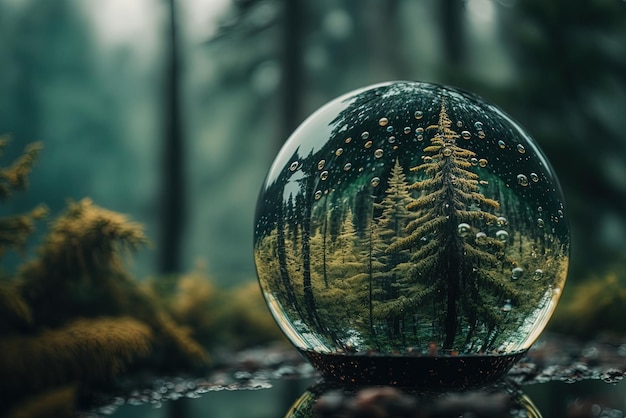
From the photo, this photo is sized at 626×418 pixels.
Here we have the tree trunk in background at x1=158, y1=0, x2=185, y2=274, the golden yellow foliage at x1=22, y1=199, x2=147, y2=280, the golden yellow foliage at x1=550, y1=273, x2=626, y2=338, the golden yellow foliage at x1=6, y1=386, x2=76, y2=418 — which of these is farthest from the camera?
the tree trunk in background at x1=158, y1=0, x2=185, y2=274

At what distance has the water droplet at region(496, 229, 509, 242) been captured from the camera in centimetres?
331

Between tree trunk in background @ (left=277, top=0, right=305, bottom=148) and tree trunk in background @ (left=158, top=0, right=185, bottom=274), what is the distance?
64.5 inches

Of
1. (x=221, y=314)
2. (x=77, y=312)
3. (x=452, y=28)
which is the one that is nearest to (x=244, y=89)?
(x=452, y=28)

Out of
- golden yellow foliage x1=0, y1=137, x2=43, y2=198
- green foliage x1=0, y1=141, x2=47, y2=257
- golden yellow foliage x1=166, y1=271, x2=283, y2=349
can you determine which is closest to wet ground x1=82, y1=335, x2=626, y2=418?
golden yellow foliage x1=166, y1=271, x2=283, y2=349

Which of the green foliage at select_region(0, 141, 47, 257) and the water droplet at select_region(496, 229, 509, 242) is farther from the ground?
the green foliage at select_region(0, 141, 47, 257)

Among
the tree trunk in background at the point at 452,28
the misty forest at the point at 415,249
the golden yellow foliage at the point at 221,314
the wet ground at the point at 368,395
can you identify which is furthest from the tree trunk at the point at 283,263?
the tree trunk in background at the point at 452,28

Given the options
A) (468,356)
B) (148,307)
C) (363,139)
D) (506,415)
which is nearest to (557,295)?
(468,356)

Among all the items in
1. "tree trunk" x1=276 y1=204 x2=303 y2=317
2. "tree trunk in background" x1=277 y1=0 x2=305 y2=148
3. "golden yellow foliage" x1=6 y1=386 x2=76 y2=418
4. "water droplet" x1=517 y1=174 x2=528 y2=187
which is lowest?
"golden yellow foliage" x1=6 y1=386 x2=76 y2=418

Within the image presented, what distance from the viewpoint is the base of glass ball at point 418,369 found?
136 inches

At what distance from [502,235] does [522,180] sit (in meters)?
0.34

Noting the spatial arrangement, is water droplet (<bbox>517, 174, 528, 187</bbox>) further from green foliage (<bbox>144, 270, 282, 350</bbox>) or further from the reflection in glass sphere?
green foliage (<bbox>144, 270, 282, 350</bbox>)

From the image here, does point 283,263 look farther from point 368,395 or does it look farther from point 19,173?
point 19,173

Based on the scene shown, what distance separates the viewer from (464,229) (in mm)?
3248

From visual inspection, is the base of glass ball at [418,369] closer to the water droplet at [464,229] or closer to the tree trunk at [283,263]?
the tree trunk at [283,263]
